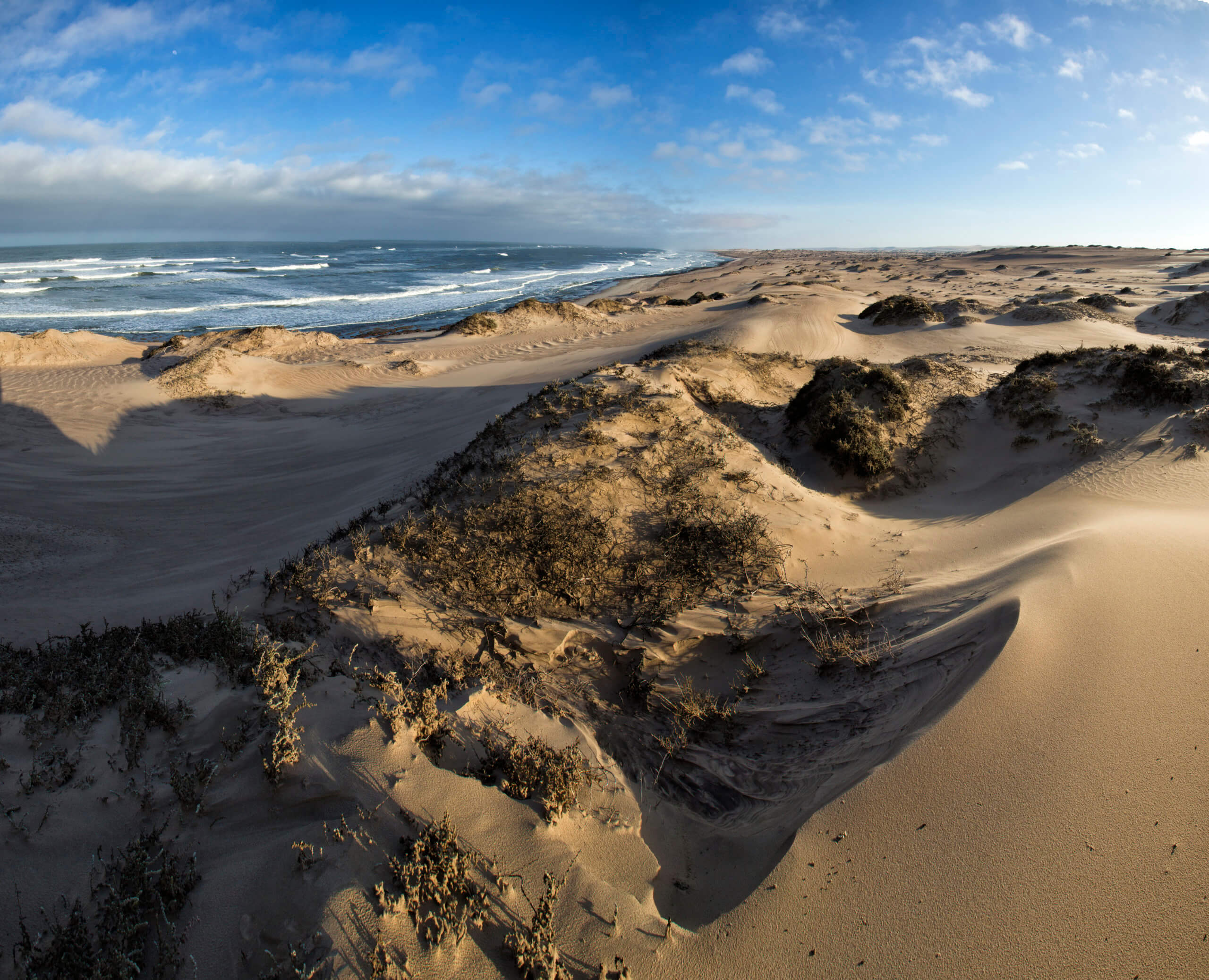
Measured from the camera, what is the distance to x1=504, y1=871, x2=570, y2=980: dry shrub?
6.58 ft

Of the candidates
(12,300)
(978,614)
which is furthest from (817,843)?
(12,300)

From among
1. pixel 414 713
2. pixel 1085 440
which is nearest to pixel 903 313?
pixel 1085 440

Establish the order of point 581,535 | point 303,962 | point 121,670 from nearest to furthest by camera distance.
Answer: point 303,962 < point 121,670 < point 581,535

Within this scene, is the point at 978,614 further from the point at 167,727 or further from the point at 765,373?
the point at 765,373

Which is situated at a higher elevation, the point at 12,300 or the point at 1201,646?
the point at 12,300

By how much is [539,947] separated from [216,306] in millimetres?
41845

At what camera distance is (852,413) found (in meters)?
8.05

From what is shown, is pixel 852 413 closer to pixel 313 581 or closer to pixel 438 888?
pixel 313 581

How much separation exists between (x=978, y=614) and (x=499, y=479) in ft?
13.9

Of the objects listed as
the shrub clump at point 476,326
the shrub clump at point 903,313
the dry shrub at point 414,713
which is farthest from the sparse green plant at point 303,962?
the shrub clump at point 476,326

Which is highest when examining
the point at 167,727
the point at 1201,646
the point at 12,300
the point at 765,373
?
the point at 12,300

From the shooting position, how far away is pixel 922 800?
2533mm

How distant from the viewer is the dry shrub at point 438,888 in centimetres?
207

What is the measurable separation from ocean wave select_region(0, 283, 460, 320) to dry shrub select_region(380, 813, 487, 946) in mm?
39119
